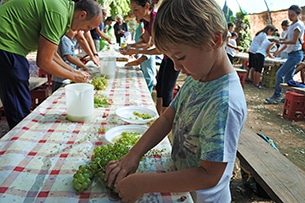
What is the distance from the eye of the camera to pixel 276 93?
5.95 metres

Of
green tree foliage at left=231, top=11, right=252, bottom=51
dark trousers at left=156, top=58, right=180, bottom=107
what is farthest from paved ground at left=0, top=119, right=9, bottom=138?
green tree foliage at left=231, top=11, right=252, bottom=51

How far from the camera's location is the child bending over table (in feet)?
2.51

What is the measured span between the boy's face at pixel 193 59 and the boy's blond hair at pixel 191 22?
22mm

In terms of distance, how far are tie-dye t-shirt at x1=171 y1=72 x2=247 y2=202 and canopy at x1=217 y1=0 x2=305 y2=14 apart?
10076 millimetres

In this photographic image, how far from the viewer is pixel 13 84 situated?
213cm

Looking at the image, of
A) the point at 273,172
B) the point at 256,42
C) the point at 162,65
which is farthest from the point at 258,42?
the point at 273,172

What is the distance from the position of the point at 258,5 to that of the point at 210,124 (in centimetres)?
1233

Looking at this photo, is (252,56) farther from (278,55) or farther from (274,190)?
(274,190)

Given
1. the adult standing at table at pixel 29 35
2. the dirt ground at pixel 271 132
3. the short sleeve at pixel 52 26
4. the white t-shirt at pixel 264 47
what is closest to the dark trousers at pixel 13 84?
the adult standing at table at pixel 29 35

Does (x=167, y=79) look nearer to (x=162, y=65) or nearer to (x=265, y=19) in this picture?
(x=162, y=65)

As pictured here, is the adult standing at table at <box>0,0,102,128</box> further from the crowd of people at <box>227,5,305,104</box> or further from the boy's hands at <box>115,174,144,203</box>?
the crowd of people at <box>227,5,305,104</box>

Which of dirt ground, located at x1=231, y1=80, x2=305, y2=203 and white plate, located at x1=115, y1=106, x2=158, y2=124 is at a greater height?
white plate, located at x1=115, y1=106, x2=158, y2=124

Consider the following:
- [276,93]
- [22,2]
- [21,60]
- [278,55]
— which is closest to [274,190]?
[21,60]

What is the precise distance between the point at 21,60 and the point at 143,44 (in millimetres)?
1686
